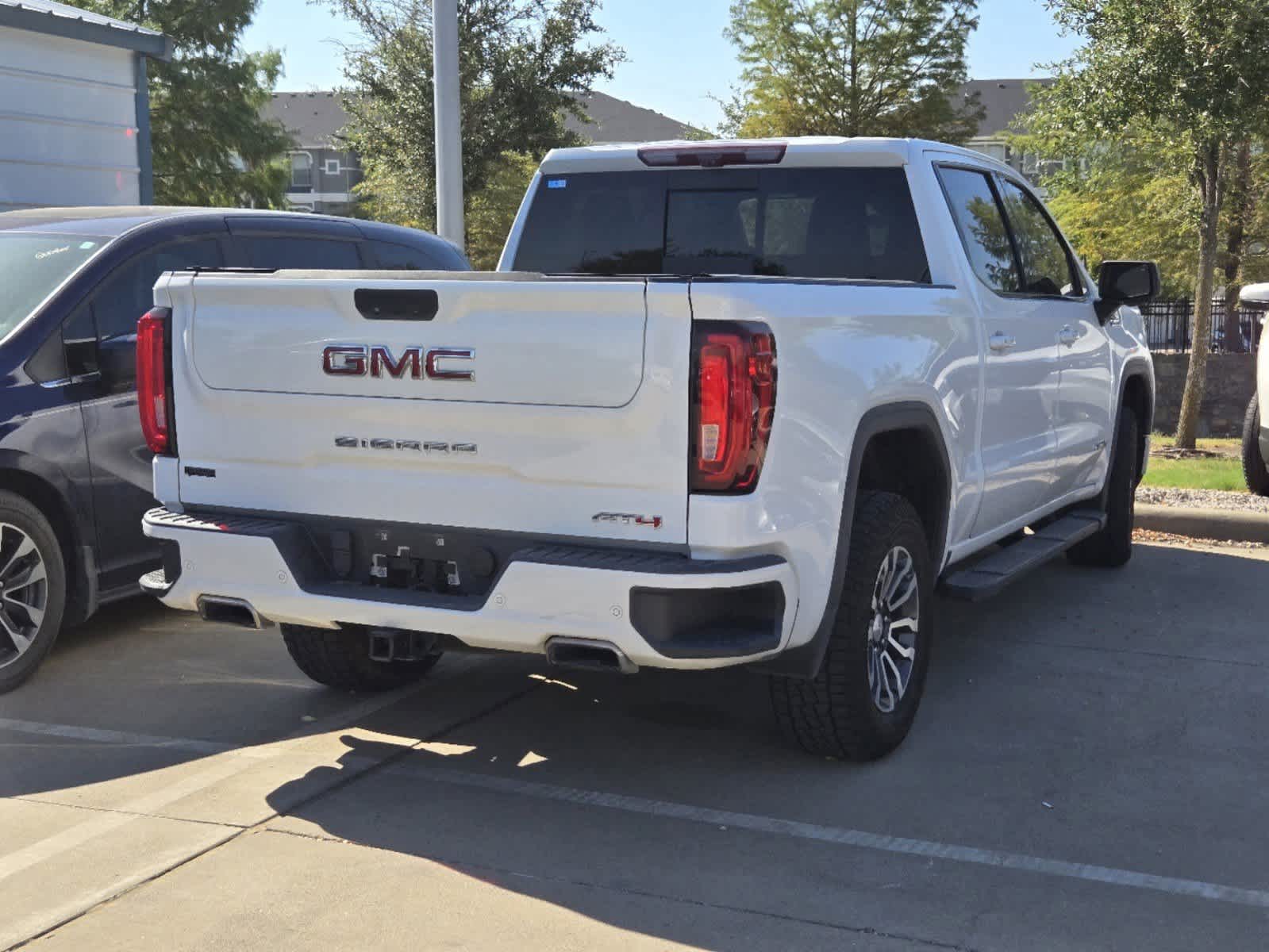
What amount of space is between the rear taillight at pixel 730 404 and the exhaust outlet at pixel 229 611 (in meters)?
1.51

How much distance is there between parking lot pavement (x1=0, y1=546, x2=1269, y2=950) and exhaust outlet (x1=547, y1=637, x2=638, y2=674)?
0.52m

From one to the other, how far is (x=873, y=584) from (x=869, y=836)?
2.63 ft

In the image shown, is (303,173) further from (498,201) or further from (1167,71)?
(1167,71)

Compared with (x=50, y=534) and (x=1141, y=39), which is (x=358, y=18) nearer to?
(x=1141, y=39)

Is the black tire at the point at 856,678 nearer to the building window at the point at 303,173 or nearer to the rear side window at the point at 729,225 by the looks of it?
the rear side window at the point at 729,225

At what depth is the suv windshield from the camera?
20.3ft

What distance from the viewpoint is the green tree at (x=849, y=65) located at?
37.2m

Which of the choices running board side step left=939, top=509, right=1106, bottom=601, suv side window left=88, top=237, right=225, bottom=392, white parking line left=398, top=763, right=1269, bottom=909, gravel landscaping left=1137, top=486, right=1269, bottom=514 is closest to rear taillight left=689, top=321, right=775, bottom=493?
white parking line left=398, top=763, right=1269, bottom=909

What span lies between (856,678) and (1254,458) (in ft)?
23.2

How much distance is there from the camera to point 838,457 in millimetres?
4426

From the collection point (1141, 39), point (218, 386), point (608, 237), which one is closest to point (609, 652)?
point (218, 386)

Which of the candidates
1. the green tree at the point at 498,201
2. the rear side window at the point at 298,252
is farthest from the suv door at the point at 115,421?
the green tree at the point at 498,201

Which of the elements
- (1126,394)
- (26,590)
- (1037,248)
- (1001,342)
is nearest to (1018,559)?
(1001,342)

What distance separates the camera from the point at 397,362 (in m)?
4.38
